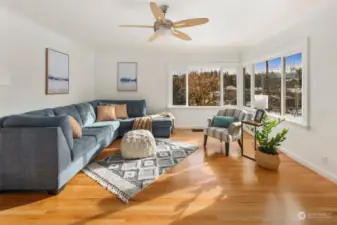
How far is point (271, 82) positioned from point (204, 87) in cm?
227

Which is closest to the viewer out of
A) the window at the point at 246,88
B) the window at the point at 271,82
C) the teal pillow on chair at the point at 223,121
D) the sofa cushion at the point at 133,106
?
the teal pillow on chair at the point at 223,121

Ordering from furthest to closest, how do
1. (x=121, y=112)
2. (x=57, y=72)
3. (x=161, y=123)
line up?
(x=121, y=112), (x=161, y=123), (x=57, y=72)

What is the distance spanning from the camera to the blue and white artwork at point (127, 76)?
21.3 feet

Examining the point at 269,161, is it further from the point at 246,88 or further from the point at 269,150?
the point at 246,88

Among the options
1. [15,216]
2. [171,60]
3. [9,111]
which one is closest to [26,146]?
[15,216]

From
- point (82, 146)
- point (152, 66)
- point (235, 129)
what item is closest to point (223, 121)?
point (235, 129)

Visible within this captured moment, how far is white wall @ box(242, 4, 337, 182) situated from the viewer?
9.23 feet

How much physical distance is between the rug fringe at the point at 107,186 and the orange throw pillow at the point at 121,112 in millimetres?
2456

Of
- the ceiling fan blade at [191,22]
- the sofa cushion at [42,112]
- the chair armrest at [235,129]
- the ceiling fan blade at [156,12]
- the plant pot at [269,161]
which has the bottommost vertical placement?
the plant pot at [269,161]

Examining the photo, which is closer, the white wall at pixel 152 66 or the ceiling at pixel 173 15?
the ceiling at pixel 173 15

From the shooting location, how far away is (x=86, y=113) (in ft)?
15.7

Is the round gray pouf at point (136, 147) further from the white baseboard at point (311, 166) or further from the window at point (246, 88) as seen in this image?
the window at point (246, 88)

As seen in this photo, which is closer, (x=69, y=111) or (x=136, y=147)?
(x=136, y=147)

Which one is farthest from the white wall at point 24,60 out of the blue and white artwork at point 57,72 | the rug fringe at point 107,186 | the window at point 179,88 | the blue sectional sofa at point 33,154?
the window at point 179,88
